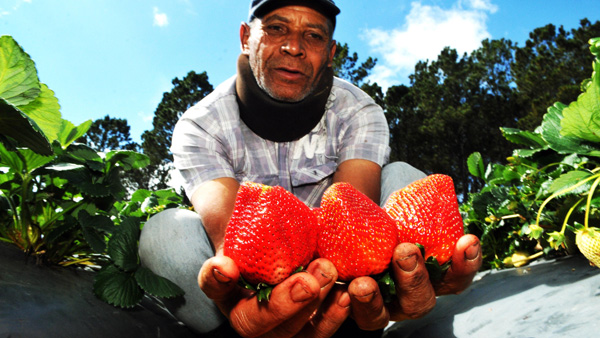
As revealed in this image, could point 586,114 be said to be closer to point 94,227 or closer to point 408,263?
point 408,263

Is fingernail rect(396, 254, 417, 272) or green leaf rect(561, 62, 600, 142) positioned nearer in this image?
fingernail rect(396, 254, 417, 272)

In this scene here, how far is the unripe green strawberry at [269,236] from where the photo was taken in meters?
1.10

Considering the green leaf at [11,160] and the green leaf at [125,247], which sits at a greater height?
the green leaf at [11,160]

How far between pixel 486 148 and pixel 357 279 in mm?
26398

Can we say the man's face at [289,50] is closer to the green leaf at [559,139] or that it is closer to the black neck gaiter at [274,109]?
the black neck gaiter at [274,109]

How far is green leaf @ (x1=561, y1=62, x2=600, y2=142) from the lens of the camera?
176cm

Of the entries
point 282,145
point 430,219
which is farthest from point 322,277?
point 282,145

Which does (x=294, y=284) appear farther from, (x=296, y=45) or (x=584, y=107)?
(x=584, y=107)

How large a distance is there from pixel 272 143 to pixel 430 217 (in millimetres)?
1005

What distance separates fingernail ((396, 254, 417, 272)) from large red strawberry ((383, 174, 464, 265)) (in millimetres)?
155

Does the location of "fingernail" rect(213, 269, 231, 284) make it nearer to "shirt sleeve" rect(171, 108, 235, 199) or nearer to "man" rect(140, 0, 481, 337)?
"man" rect(140, 0, 481, 337)

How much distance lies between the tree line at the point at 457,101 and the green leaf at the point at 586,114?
71.4 feet

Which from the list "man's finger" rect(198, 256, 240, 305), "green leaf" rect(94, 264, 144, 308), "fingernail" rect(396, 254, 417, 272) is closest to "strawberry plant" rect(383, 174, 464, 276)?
"fingernail" rect(396, 254, 417, 272)

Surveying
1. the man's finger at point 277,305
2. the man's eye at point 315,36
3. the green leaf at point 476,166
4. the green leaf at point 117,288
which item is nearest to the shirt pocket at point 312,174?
the man's eye at point 315,36
